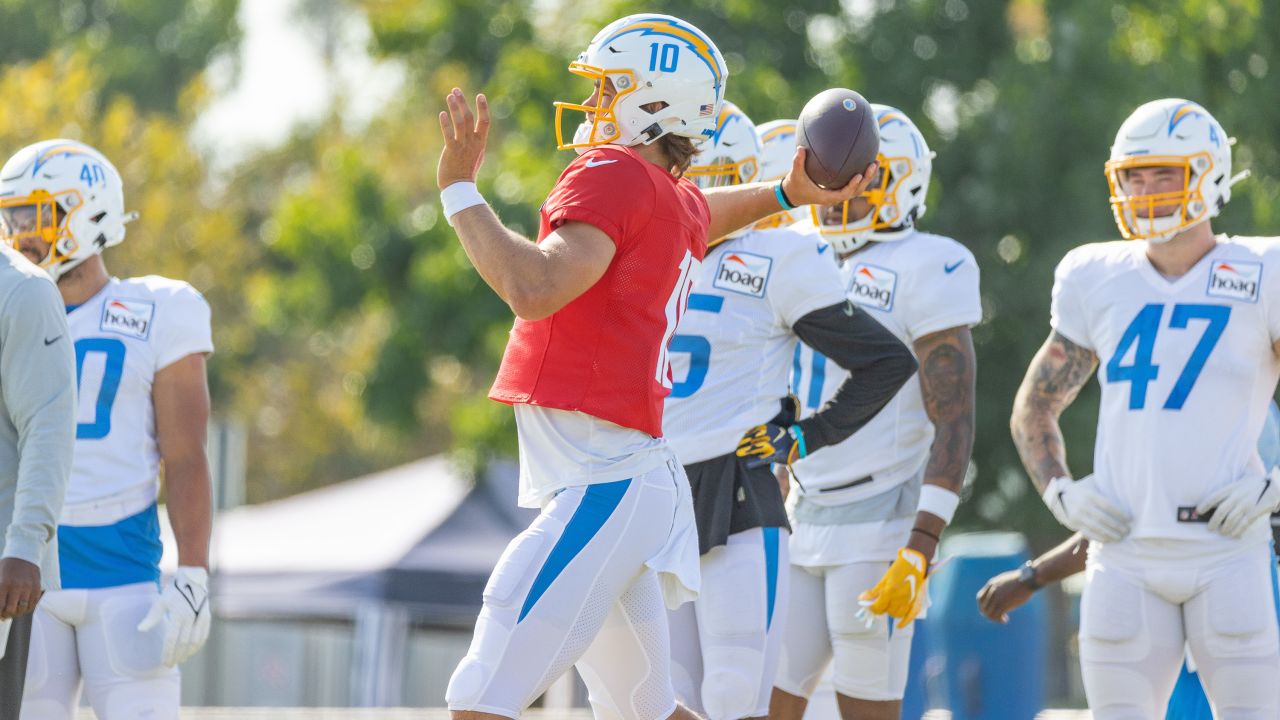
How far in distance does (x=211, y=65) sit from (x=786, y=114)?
20968 millimetres

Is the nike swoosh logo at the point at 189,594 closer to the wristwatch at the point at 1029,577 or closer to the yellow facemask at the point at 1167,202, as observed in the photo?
the wristwatch at the point at 1029,577

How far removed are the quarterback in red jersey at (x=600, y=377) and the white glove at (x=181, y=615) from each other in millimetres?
1506

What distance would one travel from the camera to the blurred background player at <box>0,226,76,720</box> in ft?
15.4

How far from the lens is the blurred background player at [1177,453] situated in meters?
5.57

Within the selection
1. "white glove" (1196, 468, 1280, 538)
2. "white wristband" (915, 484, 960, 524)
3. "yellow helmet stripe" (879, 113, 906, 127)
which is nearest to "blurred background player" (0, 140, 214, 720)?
"white wristband" (915, 484, 960, 524)

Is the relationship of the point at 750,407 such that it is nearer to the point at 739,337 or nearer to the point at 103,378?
the point at 739,337

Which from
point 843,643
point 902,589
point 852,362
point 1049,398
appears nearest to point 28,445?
point 852,362

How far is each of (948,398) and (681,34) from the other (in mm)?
1778

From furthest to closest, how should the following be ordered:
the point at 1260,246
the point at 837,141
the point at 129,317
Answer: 1. the point at 129,317
2. the point at 1260,246
3. the point at 837,141

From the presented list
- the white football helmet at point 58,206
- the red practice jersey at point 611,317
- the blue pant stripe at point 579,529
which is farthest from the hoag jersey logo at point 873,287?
the white football helmet at point 58,206

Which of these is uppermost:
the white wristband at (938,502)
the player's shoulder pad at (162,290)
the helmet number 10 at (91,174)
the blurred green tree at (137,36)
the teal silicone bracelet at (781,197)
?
the blurred green tree at (137,36)

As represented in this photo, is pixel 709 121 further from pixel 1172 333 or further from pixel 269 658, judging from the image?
pixel 269 658

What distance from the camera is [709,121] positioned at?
4.77 metres

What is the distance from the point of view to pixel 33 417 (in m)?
4.77
